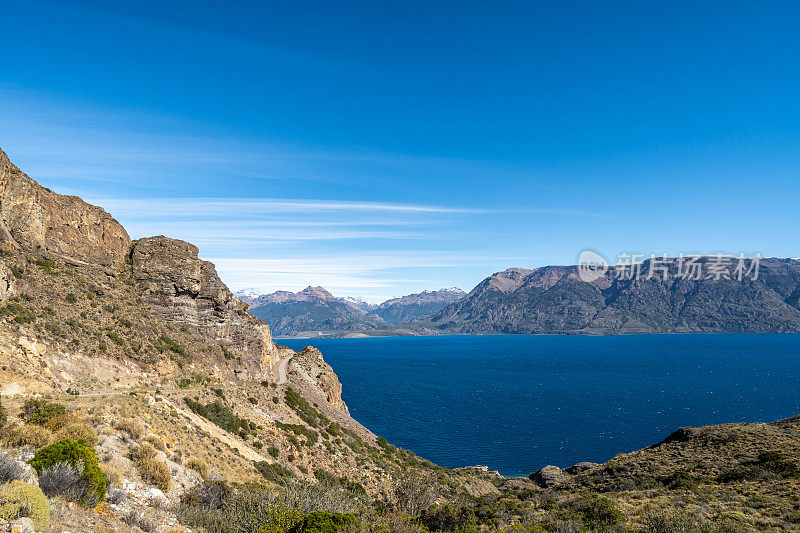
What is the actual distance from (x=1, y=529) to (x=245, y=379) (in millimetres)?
47452

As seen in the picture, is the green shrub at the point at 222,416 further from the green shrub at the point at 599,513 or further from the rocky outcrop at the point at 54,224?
the green shrub at the point at 599,513

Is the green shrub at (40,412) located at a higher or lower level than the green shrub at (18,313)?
lower

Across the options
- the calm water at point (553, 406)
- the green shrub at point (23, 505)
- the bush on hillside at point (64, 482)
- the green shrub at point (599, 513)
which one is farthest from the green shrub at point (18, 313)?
the calm water at point (553, 406)

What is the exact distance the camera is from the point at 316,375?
2749 inches

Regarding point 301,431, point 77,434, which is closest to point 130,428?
point 77,434

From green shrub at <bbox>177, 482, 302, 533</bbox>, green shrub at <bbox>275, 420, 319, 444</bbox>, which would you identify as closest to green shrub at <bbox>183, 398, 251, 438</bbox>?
green shrub at <bbox>275, 420, 319, 444</bbox>

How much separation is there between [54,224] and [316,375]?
42.5 metres

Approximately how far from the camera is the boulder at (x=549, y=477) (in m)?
52.9

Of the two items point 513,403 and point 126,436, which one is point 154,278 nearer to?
point 126,436

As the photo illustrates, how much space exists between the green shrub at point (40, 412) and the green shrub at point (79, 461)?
250 inches

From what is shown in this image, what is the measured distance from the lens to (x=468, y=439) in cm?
8462

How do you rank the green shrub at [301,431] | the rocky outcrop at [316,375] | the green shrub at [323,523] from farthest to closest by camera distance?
the rocky outcrop at [316,375], the green shrub at [301,431], the green shrub at [323,523]

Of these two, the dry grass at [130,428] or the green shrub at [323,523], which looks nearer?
the green shrub at [323,523]

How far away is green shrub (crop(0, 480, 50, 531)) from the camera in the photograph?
29.7 feet
